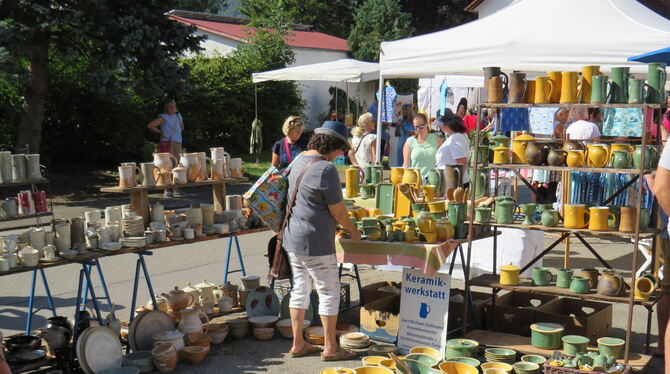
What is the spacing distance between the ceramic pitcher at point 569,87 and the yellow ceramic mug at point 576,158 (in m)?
0.34

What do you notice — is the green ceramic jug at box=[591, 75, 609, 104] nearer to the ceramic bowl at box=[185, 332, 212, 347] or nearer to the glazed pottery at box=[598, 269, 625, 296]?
the glazed pottery at box=[598, 269, 625, 296]

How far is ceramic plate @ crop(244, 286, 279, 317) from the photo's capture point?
5809 millimetres

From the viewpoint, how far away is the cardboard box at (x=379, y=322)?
213 inches

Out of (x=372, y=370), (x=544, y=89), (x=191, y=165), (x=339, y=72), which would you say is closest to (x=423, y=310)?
(x=372, y=370)

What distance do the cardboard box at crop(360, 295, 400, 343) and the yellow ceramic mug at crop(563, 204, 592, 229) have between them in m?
1.46

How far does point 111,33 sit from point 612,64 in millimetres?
8128

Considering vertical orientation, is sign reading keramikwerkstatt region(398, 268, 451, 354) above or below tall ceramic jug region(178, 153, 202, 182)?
below

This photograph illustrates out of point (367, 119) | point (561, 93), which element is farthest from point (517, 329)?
point (367, 119)

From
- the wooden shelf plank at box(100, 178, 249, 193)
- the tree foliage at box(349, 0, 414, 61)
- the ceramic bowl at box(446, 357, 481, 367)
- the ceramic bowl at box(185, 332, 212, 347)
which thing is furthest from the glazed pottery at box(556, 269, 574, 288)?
the tree foliage at box(349, 0, 414, 61)

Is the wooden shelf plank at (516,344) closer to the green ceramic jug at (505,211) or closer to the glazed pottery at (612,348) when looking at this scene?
the glazed pottery at (612,348)

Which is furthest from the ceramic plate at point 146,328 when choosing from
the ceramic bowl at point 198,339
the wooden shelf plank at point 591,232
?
the wooden shelf plank at point 591,232

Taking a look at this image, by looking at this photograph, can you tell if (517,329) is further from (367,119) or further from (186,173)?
(367,119)

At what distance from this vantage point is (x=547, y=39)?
6938 mm

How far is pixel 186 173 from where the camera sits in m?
5.67
